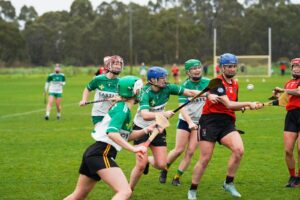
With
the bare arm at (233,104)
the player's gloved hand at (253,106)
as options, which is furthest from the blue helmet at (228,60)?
the player's gloved hand at (253,106)

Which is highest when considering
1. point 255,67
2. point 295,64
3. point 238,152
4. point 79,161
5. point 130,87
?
point 295,64

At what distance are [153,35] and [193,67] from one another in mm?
96047

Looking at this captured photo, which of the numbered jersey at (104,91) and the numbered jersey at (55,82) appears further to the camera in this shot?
the numbered jersey at (55,82)

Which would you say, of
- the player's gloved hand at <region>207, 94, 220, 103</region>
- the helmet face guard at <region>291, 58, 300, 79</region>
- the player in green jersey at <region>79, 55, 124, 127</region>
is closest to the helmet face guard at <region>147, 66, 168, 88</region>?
the player's gloved hand at <region>207, 94, 220, 103</region>

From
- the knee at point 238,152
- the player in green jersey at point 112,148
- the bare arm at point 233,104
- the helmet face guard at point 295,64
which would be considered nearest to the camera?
the player in green jersey at point 112,148

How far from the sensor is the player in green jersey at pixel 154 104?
27.3 feet

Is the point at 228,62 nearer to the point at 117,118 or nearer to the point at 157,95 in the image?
the point at 157,95

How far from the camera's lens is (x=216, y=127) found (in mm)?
8594

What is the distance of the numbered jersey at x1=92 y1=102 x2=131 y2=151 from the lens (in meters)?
6.43

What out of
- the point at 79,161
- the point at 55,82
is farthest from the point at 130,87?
the point at 55,82

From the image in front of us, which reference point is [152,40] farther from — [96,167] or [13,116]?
[96,167]

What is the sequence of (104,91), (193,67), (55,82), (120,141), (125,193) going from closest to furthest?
(125,193), (120,141), (193,67), (104,91), (55,82)

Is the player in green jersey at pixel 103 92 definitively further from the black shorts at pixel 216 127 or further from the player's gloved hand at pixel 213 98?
the player's gloved hand at pixel 213 98

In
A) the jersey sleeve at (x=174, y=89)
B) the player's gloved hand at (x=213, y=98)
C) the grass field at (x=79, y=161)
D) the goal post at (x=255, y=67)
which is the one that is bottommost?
the goal post at (x=255, y=67)
